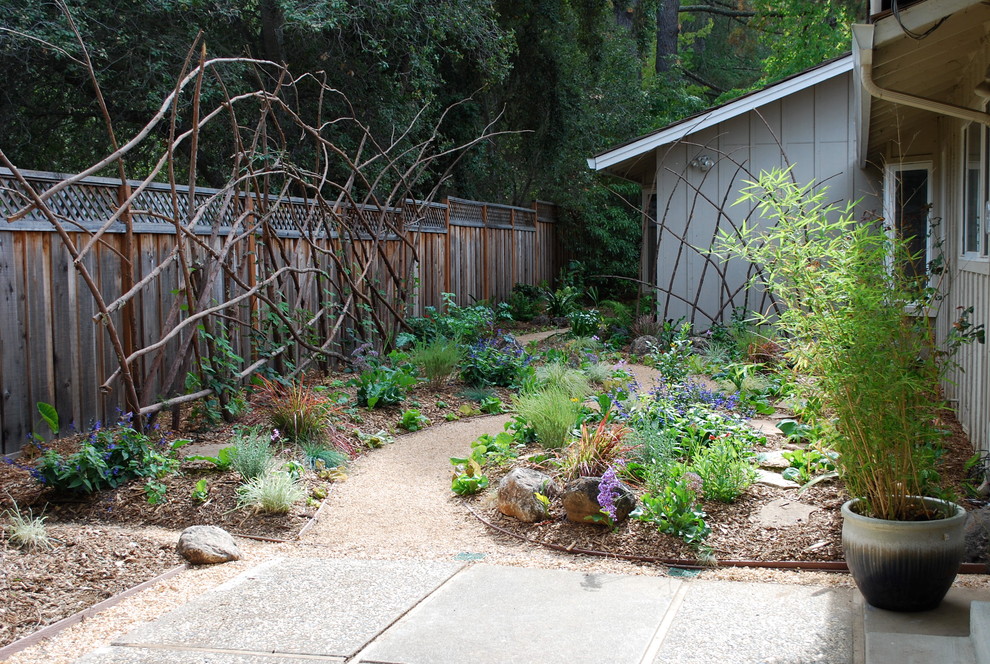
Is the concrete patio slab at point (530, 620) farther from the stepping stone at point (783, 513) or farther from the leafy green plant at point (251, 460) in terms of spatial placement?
the leafy green plant at point (251, 460)

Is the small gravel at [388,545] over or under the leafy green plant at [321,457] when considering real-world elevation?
under

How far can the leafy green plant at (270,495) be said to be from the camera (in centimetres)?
473

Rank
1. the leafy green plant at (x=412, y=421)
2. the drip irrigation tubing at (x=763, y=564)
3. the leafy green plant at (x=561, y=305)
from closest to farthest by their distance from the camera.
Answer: the drip irrigation tubing at (x=763, y=564) → the leafy green plant at (x=412, y=421) → the leafy green plant at (x=561, y=305)

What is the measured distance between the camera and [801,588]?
11.7 ft

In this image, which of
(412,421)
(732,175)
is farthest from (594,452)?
(732,175)

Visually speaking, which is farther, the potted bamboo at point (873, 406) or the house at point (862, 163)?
the house at point (862, 163)

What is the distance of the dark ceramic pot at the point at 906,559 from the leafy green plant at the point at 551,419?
7.85 ft

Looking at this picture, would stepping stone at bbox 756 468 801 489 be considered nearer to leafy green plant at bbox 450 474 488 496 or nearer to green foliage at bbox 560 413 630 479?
green foliage at bbox 560 413 630 479

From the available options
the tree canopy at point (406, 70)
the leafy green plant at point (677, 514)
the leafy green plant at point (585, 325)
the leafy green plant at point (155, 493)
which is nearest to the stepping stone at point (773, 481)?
the leafy green plant at point (677, 514)

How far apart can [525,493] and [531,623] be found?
4.64ft

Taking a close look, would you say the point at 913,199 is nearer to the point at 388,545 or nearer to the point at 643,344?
the point at 643,344

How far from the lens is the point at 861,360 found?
3.41 meters

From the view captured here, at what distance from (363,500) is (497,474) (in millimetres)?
818

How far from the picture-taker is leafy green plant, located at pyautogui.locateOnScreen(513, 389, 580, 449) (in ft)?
18.1
